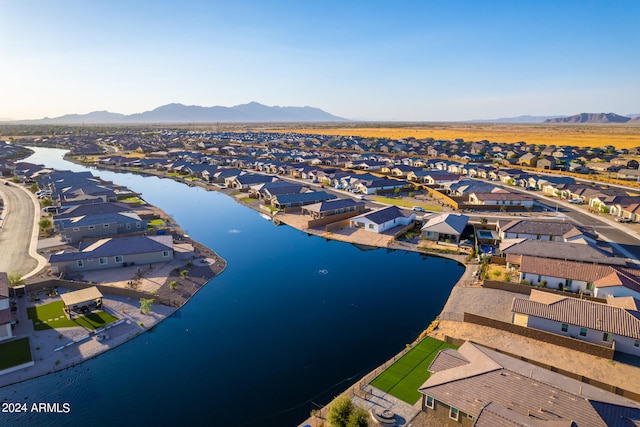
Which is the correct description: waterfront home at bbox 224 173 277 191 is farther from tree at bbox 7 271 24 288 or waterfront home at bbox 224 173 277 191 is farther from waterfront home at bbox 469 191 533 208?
tree at bbox 7 271 24 288

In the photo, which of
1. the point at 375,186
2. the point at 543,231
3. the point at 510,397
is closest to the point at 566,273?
the point at 543,231

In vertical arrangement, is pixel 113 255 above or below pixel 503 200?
below

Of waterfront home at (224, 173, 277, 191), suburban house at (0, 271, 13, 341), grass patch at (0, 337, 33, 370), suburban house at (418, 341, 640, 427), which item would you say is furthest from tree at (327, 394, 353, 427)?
waterfront home at (224, 173, 277, 191)

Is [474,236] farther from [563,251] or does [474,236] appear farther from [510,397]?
[510,397]

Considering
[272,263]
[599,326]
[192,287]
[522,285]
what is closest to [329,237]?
[272,263]

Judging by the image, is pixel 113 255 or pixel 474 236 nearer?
pixel 113 255
